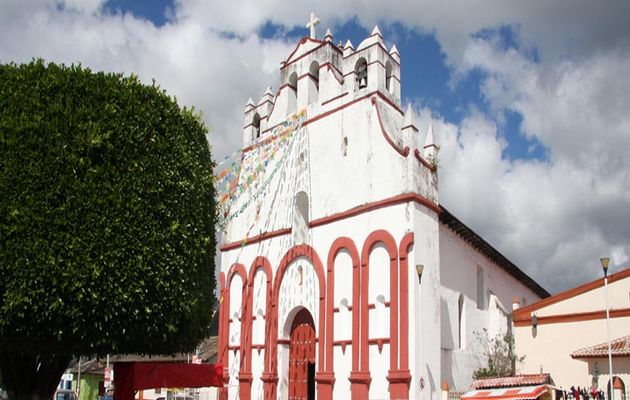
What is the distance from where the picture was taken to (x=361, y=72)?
26.5m

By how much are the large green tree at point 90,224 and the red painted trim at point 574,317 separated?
12.9 metres

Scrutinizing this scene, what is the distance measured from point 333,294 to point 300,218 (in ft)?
13.6

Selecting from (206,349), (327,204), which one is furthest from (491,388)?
(206,349)

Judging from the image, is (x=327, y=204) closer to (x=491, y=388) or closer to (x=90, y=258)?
(x=491, y=388)

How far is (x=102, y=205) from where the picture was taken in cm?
1463

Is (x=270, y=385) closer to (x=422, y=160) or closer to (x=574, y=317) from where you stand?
(x=422, y=160)

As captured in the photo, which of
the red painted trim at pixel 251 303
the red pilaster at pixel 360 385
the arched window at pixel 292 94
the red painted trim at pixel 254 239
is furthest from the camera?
the arched window at pixel 292 94

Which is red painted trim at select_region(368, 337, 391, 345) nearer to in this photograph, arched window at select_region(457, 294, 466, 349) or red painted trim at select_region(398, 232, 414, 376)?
red painted trim at select_region(398, 232, 414, 376)

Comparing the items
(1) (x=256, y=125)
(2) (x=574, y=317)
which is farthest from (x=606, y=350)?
(1) (x=256, y=125)

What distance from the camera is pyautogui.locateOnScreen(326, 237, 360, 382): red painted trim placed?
23047mm

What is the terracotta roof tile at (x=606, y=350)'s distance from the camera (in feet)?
65.8

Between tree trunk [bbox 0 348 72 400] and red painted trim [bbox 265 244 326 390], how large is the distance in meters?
10.3

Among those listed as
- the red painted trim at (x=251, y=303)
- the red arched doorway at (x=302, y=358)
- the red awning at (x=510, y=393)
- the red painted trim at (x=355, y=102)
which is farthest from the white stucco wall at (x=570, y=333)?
the red painted trim at (x=251, y=303)

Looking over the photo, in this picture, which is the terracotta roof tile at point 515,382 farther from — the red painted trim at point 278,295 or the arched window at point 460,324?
the red painted trim at point 278,295
